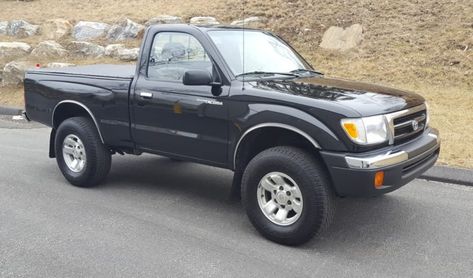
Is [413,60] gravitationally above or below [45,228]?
above

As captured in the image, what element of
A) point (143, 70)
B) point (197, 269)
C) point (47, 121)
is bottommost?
point (197, 269)

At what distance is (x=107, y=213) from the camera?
16.9ft

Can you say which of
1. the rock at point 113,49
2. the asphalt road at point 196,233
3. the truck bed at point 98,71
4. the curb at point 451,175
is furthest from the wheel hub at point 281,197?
the rock at point 113,49

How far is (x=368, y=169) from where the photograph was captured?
155 inches

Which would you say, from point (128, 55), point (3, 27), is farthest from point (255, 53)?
point (3, 27)

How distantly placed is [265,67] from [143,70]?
4.23 ft

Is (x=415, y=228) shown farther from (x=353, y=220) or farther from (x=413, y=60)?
(x=413, y=60)

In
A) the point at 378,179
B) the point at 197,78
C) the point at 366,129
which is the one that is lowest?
the point at 378,179

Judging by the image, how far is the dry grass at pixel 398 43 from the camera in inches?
348

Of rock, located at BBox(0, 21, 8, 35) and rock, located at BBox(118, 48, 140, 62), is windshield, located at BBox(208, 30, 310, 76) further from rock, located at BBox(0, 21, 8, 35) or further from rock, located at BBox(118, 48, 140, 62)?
rock, located at BBox(0, 21, 8, 35)

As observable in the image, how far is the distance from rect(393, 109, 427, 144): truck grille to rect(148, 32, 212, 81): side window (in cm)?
178

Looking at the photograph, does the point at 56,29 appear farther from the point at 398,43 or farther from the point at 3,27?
the point at 398,43

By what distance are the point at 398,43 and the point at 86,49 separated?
812 cm

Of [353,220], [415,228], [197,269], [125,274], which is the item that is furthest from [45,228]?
[415,228]
